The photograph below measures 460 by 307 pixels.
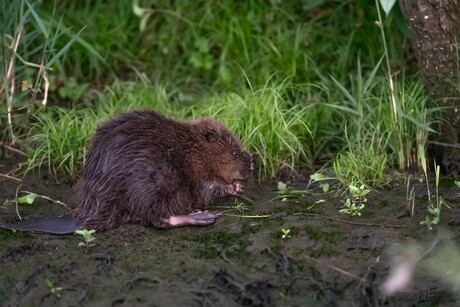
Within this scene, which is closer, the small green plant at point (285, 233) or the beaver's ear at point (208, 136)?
the small green plant at point (285, 233)

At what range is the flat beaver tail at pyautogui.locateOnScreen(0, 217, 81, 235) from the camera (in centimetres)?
455

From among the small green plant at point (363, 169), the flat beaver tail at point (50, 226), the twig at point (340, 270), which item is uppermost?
the twig at point (340, 270)

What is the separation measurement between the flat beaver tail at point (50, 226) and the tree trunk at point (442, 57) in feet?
7.26

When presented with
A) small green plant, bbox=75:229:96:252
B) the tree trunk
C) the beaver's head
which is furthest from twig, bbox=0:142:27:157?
the tree trunk

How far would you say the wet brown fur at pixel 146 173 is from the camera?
4551 mm

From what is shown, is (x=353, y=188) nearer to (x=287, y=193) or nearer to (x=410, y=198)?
(x=410, y=198)

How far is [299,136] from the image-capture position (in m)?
5.66

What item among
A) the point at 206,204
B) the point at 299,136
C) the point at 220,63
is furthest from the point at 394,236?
the point at 220,63

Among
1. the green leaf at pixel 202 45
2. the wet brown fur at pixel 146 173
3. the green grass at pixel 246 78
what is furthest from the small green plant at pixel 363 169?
the green leaf at pixel 202 45

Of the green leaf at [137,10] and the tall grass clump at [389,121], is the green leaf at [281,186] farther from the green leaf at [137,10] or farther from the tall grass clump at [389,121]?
the green leaf at [137,10]

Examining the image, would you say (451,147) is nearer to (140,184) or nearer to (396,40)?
(396,40)

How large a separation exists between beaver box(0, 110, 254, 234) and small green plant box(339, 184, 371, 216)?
0.69 meters

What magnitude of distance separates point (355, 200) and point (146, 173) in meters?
1.14

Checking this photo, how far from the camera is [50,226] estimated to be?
4594mm
